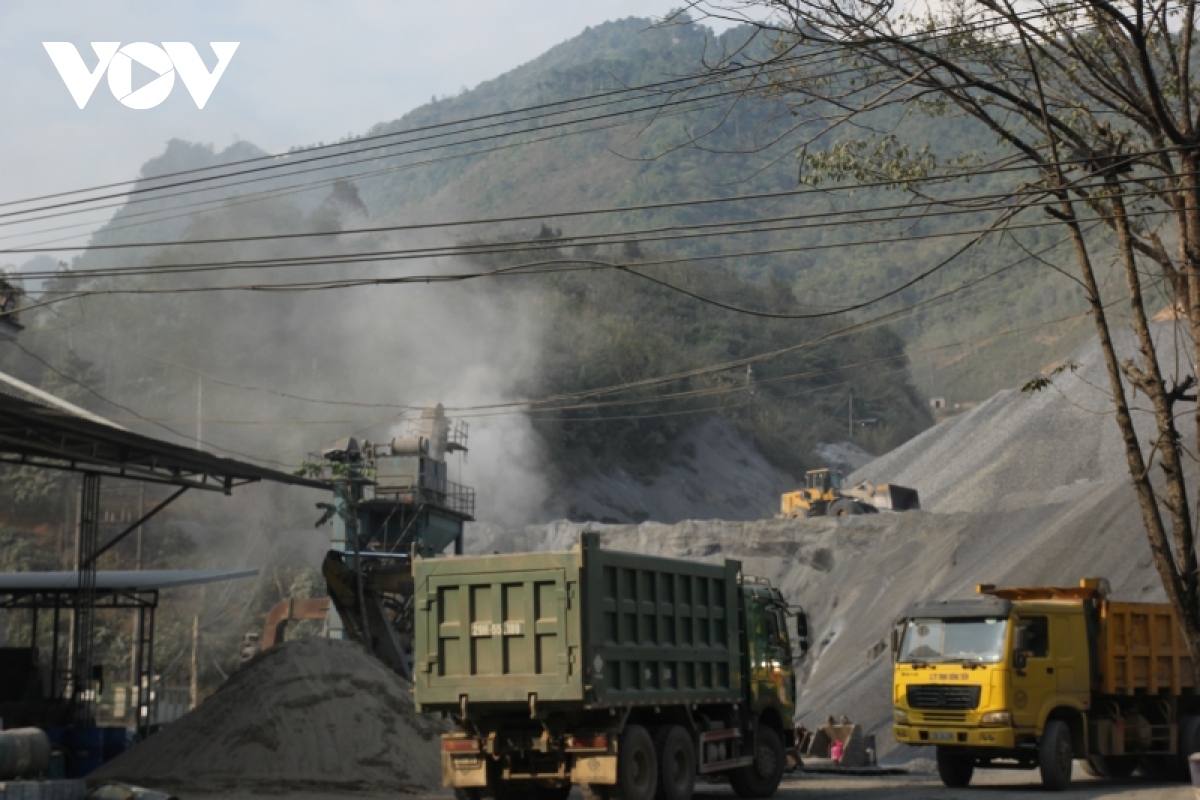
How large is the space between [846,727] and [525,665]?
14.7 m

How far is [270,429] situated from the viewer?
83.3 metres

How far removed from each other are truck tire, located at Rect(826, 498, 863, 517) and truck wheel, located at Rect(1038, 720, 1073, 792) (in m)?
43.0

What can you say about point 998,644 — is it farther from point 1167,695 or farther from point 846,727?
point 846,727

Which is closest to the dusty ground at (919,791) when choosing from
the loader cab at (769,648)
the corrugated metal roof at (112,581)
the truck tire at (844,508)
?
the loader cab at (769,648)

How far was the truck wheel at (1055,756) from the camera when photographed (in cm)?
1872

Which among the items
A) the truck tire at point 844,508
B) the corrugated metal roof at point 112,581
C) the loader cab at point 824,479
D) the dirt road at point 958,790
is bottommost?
the dirt road at point 958,790

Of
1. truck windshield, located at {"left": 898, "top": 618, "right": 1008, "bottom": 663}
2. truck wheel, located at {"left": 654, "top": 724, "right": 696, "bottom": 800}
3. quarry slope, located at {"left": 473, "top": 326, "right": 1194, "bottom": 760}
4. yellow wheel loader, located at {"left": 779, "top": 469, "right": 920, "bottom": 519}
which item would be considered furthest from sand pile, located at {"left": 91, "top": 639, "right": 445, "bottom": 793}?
yellow wheel loader, located at {"left": 779, "top": 469, "right": 920, "bottom": 519}

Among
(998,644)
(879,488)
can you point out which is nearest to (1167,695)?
(998,644)

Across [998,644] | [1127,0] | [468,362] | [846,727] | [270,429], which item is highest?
[468,362]

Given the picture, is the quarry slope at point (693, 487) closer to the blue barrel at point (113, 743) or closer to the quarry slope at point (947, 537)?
the quarry slope at point (947, 537)

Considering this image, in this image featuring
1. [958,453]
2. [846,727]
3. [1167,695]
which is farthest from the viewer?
[958,453]

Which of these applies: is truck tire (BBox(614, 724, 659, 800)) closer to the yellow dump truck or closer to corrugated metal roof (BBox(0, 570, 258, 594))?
the yellow dump truck

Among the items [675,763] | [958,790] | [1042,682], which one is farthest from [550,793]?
[1042,682]

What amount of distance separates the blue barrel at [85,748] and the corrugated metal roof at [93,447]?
444cm
